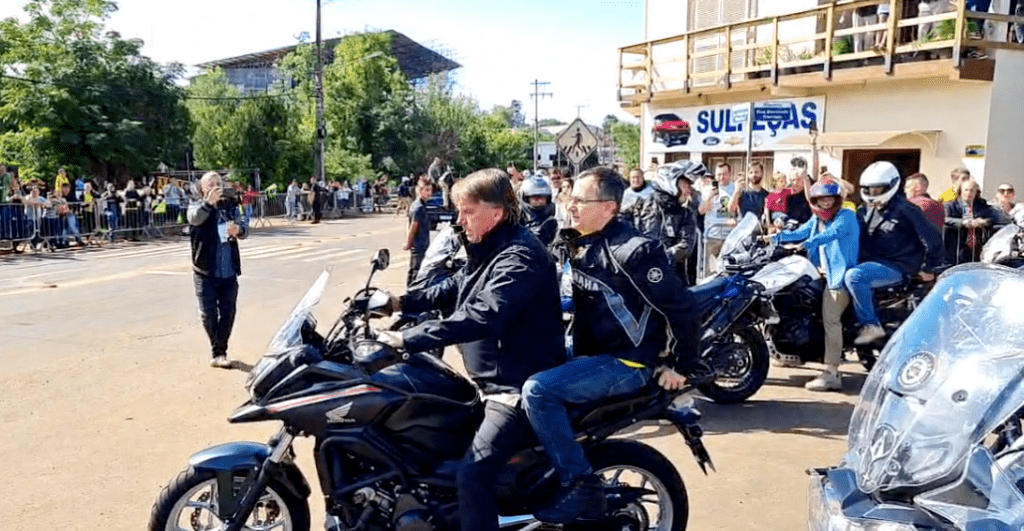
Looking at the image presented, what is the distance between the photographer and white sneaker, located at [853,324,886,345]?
6.62 metres

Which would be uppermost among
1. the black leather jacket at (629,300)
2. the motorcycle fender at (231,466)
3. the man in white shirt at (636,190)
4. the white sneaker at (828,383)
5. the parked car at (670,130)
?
the parked car at (670,130)

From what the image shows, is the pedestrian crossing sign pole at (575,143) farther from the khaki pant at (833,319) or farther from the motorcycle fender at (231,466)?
the motorcycle fender at (231,466)

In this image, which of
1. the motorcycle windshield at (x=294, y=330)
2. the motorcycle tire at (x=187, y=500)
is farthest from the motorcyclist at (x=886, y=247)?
the motorcycle tire at (x=187, y=500)

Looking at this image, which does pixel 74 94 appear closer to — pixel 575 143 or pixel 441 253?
pixel 575 143

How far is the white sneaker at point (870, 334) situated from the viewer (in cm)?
662

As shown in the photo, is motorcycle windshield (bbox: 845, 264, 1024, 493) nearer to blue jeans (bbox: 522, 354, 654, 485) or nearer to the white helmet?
blue jeans (bbox: 522, 354, 654, 485)

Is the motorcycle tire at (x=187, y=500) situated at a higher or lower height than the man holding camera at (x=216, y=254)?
lower

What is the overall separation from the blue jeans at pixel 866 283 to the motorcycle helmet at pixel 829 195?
18.0 inches

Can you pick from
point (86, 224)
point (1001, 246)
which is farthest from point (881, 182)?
point (86, 224)

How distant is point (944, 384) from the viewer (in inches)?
101

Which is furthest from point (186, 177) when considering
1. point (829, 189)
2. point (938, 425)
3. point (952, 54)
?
point (938, 425)

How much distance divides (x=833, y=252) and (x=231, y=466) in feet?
16.1

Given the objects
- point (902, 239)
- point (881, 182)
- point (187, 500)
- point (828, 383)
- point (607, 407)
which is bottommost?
point (828, 383)

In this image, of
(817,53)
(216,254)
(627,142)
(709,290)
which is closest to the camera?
(709,290)
